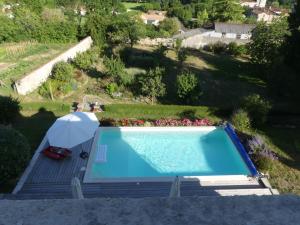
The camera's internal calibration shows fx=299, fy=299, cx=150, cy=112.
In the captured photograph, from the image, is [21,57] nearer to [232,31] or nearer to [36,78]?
[36,78]

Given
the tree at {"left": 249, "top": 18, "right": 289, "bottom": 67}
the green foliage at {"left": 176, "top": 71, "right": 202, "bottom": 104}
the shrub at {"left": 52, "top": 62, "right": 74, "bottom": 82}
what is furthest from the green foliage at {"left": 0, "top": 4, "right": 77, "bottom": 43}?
the tree at {"left": 249, "top": 18, "right": 289, "bottom": 67}

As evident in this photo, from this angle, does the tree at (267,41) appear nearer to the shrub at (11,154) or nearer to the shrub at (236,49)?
the shrub at (236,49)

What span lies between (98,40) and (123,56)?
8.07 meters

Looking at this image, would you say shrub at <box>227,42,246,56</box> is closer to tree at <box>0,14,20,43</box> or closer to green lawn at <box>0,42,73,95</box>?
green lawn at <box>0,42,73,95</box>

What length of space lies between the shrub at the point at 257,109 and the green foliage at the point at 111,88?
11997 millimetres

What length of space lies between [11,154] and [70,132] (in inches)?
138

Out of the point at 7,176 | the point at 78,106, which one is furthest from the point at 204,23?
the point at 7,176

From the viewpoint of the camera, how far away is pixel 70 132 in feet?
55.5

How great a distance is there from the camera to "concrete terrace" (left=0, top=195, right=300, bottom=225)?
366 centimetres

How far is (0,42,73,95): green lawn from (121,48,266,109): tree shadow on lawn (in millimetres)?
9977

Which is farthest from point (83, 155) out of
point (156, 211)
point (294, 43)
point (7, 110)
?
point (294, 43)

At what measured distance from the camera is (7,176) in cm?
1434

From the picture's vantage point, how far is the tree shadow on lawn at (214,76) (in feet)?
93.1

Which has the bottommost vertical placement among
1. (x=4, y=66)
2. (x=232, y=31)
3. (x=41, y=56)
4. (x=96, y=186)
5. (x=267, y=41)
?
(x=96, y=186)
